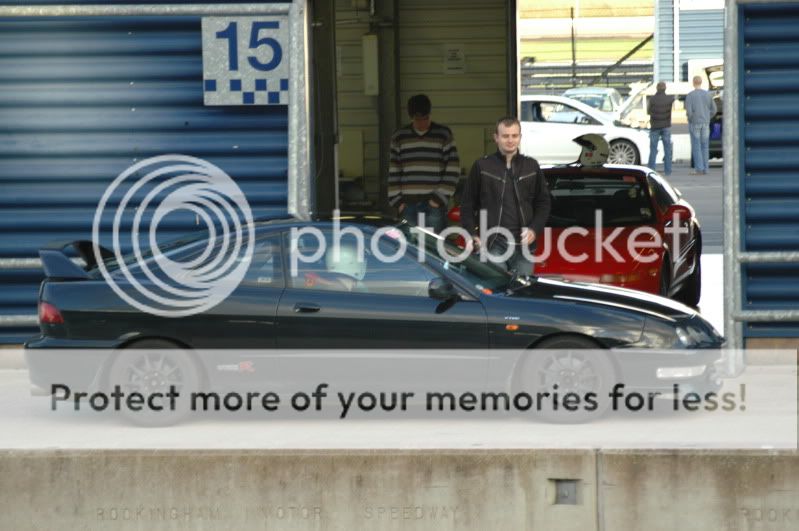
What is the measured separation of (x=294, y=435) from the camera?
9.59 m

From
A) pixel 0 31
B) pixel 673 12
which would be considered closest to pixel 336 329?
pixel 0 31

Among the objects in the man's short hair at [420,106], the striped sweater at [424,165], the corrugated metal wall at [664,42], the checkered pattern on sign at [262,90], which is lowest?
the striped sweater at [424,165]

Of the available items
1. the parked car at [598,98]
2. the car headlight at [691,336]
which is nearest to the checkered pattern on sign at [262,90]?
the car headlight at [691,336]

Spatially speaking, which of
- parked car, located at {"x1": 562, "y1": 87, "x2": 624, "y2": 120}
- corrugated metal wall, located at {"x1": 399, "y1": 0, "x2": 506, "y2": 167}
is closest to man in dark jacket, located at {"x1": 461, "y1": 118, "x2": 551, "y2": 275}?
corrugated metal wall, located at {"x1": 399, "y1": 0, "x2": 506, "y2": 167}

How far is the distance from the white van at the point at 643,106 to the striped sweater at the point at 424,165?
16.6m

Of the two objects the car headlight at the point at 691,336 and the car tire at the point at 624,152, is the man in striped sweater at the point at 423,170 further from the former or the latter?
the car tire at the point at 624,152

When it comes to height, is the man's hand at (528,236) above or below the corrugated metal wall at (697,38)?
below

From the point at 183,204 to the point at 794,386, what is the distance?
4799mm

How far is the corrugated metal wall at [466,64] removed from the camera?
1970 cm

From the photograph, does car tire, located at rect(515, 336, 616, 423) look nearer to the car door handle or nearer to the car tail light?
the car door handle

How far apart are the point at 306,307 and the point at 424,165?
4.35m

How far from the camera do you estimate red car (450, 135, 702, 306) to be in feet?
43.8

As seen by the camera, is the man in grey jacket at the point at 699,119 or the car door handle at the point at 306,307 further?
the man in grey jacket at the point at 699,119

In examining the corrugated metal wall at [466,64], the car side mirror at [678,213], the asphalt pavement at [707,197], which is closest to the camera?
the car side mirror at [678,213]
